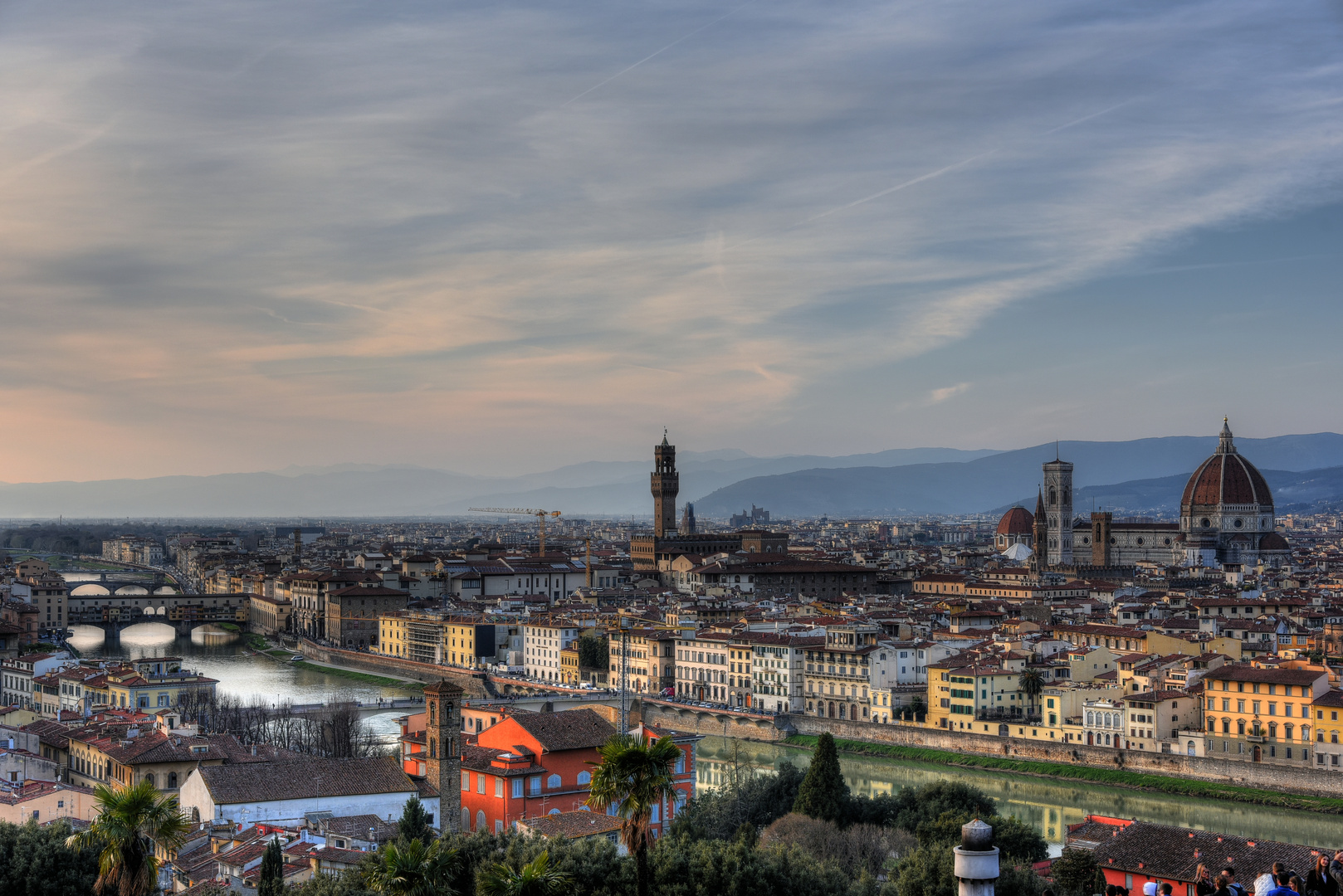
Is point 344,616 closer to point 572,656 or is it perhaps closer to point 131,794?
point 572,656

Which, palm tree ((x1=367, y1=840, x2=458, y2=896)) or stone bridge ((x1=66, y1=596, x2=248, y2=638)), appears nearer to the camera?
palm tree ((x1=367, y1=840, x2=458, y2=896))

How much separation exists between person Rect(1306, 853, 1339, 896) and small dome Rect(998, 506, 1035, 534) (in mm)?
82411

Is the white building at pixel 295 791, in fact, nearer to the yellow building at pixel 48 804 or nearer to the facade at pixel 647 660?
the yellow building at pixel 48 804

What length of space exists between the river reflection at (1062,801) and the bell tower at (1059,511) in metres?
51.8

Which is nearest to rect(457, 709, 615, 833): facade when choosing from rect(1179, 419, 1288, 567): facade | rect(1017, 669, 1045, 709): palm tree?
rect(1017, 669, 1045, 709): palm tree

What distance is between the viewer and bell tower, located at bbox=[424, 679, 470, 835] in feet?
62.7

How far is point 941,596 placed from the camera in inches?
2438

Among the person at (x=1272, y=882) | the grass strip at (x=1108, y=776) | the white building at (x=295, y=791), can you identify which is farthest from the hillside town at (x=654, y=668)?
the person at (x=1272, y=882)

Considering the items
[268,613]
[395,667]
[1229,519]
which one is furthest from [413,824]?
[1229,519]

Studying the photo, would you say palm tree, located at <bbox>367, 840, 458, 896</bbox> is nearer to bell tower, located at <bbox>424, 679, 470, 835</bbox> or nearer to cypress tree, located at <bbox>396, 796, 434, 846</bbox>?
cypress tree, located at <bbox>396, 796, 434, 846</bbox>

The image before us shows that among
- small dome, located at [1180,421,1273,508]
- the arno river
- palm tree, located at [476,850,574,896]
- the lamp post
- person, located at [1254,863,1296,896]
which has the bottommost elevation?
the arno river

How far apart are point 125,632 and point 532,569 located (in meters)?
18.0

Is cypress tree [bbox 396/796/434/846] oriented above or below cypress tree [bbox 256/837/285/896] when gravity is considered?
below

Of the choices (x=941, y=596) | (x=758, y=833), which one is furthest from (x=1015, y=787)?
(x=941, y=596)
